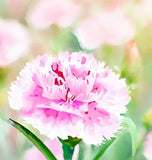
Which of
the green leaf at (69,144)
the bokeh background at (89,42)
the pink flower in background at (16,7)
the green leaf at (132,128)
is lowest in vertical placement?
the green leaf at (69,144)

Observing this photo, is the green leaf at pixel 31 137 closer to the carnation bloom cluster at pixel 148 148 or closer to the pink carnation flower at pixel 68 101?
the pink carnation flower at pixel 68 101

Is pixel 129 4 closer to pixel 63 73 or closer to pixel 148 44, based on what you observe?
pixel 148 44

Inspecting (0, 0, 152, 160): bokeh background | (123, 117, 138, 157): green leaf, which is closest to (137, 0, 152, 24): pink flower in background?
Result: (0, 0, 152, 160): bokeh background

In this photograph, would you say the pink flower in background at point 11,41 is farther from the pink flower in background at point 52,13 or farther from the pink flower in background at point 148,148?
the pink flower in background at point 148,148

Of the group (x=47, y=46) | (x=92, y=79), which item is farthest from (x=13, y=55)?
(x=92, y=79)

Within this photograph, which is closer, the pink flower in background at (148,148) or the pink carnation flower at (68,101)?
the pink carnation flower at (68,101)

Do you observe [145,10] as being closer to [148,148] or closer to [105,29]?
[105,29]

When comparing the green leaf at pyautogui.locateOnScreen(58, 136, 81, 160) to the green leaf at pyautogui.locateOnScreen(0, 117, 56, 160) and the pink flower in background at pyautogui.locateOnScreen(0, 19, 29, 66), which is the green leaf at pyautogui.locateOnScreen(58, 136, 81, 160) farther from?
the pink flower in background at pyautogui.locateOnScreen(0, 19, 29, 66)

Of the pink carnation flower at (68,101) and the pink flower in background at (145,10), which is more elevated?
the pink flower in background at (145,10)

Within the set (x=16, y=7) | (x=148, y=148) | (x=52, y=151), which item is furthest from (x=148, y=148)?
(x=16, y=7)

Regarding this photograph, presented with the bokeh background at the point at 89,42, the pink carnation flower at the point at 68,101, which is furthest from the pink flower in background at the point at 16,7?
the pink carnation flower at the point at 68,101
